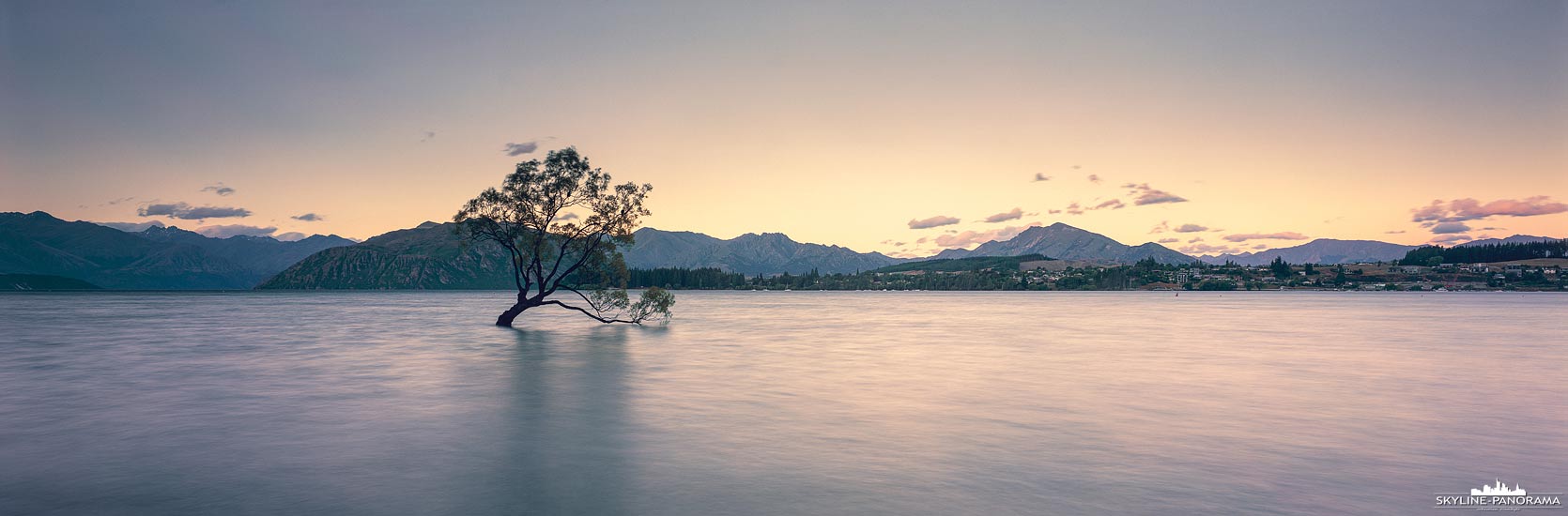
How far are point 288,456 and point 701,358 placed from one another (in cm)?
2688

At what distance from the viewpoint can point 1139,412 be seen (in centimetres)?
2288

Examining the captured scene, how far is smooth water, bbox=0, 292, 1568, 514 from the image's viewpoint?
13.4 m

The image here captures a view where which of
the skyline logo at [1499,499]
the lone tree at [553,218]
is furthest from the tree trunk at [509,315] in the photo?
the skyline logo at [1499,499]

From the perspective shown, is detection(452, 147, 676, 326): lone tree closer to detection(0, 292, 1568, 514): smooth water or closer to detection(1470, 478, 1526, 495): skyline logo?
detection(0, 292, 1568, 514): smooth water

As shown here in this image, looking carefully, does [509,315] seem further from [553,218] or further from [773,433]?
[773,433]

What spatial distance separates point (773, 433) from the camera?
19.6 m

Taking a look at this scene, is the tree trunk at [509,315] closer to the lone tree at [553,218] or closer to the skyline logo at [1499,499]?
the lone tree at [553,218]

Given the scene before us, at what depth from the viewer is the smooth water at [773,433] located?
527 inches

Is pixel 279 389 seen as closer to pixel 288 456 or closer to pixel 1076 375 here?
pixel 288 456

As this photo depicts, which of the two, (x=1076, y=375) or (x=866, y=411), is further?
(x=1076, y=375)

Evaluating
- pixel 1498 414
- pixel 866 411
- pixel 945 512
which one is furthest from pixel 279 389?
pixel 1498 414

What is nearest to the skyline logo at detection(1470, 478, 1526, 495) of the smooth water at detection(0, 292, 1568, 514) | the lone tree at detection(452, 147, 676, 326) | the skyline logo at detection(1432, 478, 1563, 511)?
the skyline logo at detection(1432, 478, 1563, 511)

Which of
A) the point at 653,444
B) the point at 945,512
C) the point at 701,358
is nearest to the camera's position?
the point at 945,512

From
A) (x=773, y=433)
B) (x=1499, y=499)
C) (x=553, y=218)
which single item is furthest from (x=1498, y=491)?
(x=553, y=218)
